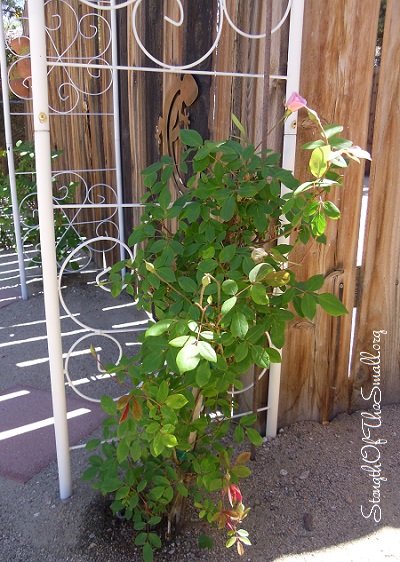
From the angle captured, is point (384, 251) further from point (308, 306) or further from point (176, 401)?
point (176, 401)

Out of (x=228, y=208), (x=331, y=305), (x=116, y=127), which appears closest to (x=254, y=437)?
(x=331, y=305)

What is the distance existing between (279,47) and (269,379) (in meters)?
1.26

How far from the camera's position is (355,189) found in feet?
6.77

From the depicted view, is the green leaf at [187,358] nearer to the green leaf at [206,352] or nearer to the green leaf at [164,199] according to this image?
the green leaf at [206,352]

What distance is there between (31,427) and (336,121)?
184 cm

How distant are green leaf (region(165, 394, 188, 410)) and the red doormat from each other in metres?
0.98

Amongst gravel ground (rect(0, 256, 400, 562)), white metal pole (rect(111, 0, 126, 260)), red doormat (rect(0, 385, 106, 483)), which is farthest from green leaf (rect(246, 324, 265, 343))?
white metal pole (rect(111, 0, 126, 260))

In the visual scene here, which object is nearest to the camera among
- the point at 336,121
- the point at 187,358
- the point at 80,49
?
the point at 187,358

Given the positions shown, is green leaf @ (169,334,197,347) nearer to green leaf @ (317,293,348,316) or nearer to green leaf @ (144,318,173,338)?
green leaf @ (144,318,173,338)

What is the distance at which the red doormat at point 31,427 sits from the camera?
6.91 ft

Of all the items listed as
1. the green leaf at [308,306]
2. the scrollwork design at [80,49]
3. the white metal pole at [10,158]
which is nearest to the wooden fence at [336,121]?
the green leaf at [308,306]

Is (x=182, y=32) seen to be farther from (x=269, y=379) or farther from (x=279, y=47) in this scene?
(x=269, y=379)

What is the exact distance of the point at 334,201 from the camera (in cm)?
204

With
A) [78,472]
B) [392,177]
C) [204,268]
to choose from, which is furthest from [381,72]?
[78,472]
